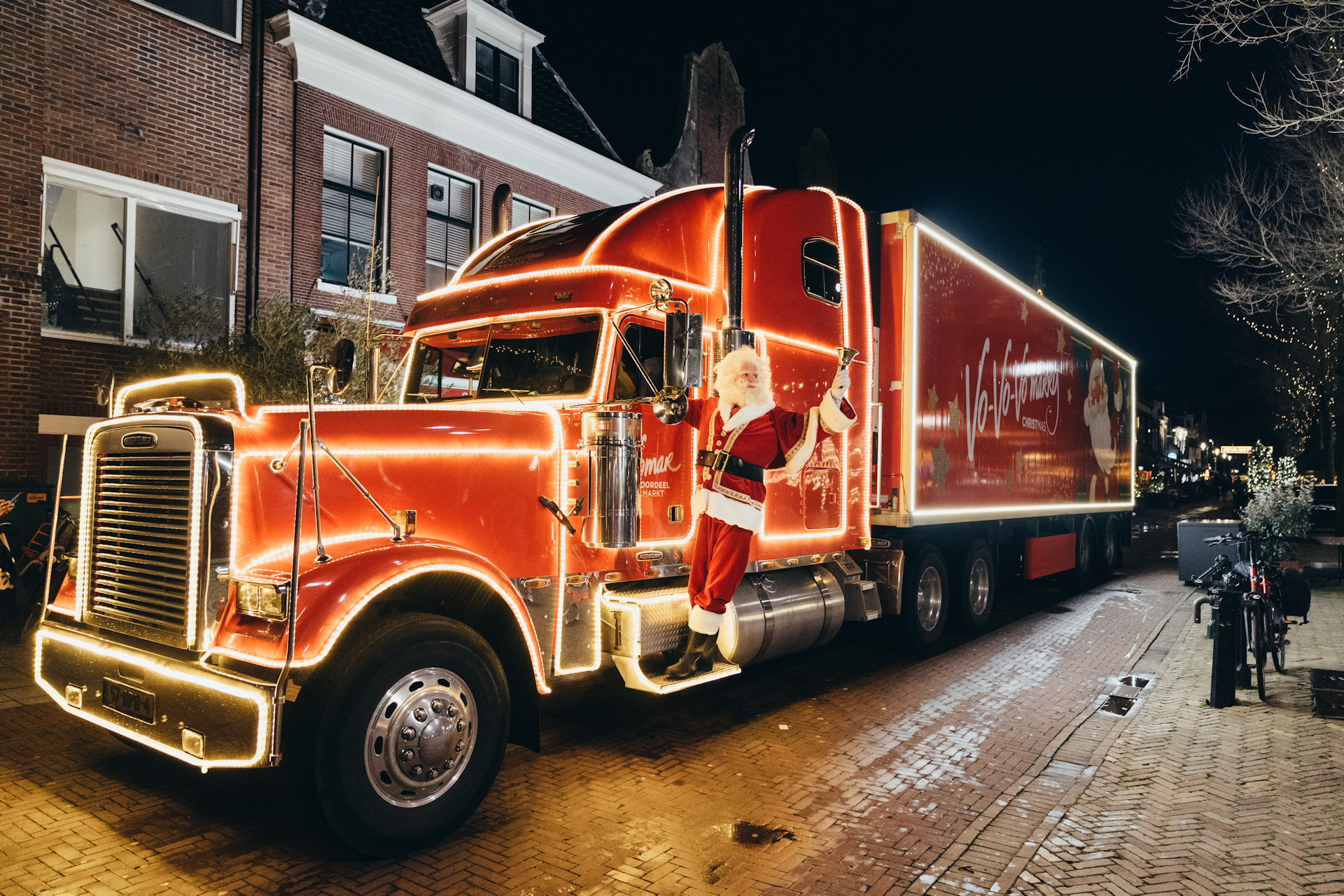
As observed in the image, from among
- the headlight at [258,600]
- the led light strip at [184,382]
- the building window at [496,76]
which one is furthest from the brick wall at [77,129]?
the headlight at [258,600]

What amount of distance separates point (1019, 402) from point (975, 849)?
7288mm

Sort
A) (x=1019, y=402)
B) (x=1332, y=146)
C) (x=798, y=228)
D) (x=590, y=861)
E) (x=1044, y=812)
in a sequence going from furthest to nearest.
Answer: (x=1332, y=146) < (x=1019, y=402) < (x=798, y=228) < (x=1044, y=812) < (x=590, y=861)

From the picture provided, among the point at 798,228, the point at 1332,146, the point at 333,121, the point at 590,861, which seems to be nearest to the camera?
the point at 590,861

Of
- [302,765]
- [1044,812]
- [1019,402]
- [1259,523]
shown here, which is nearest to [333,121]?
[1019,402]

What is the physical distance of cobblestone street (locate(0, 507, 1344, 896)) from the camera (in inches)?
155

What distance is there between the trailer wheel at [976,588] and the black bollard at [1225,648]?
2.70 metres

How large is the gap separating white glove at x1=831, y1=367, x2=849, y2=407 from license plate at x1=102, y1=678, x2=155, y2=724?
3844 millimetres

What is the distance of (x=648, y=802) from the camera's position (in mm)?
4809

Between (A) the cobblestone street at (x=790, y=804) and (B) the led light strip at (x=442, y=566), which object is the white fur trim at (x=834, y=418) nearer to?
(B) the led light strip at (x=442, y=566)

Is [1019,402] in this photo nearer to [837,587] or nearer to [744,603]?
[837,587]

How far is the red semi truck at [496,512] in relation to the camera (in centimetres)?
381

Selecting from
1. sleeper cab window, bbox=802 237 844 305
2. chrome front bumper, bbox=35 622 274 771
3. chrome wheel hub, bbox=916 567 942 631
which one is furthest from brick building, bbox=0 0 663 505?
chrome wheel hub, bbox=916 567 942 631

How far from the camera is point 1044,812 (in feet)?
15.6

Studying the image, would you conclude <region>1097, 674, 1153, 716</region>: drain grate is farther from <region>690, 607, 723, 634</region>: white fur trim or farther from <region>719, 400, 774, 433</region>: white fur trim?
<region>719, 400, 774, 433</region>: white fur trim
